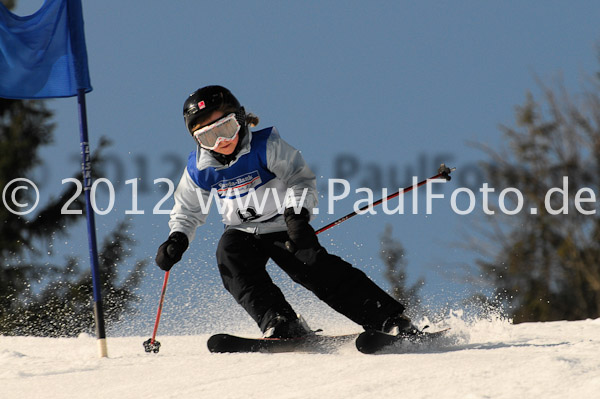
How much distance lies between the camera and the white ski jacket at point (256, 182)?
13.4 ft

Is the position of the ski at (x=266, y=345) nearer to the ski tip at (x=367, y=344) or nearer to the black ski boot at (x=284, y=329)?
the black ski boot at (x=284, y=329)

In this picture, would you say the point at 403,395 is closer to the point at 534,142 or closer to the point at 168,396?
the point at 168,396

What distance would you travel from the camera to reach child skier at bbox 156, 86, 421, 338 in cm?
398

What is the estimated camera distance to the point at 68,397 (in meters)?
3.02

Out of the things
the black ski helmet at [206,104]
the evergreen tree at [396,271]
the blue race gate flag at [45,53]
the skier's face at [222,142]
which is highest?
the blue race gate flag at [45,53]

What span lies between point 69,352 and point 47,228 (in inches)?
343

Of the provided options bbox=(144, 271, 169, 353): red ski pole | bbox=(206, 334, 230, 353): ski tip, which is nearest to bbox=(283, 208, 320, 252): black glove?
bbox=(206, 334, 230, 353): ski tip

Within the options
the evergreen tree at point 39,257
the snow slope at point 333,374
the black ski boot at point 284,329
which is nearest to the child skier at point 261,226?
the black ski boot at point 284,329

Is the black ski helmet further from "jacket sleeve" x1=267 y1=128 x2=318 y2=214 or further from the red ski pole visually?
the red ski pole

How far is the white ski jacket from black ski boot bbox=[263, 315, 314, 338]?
1.90 ft

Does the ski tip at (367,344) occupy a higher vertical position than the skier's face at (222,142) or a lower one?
lower

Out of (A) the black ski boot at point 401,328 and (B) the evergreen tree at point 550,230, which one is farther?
(B) the evergreen tree at point 550,230

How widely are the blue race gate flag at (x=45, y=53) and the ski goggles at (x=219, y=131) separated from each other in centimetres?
158

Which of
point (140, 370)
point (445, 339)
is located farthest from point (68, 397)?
point (445, 339)
